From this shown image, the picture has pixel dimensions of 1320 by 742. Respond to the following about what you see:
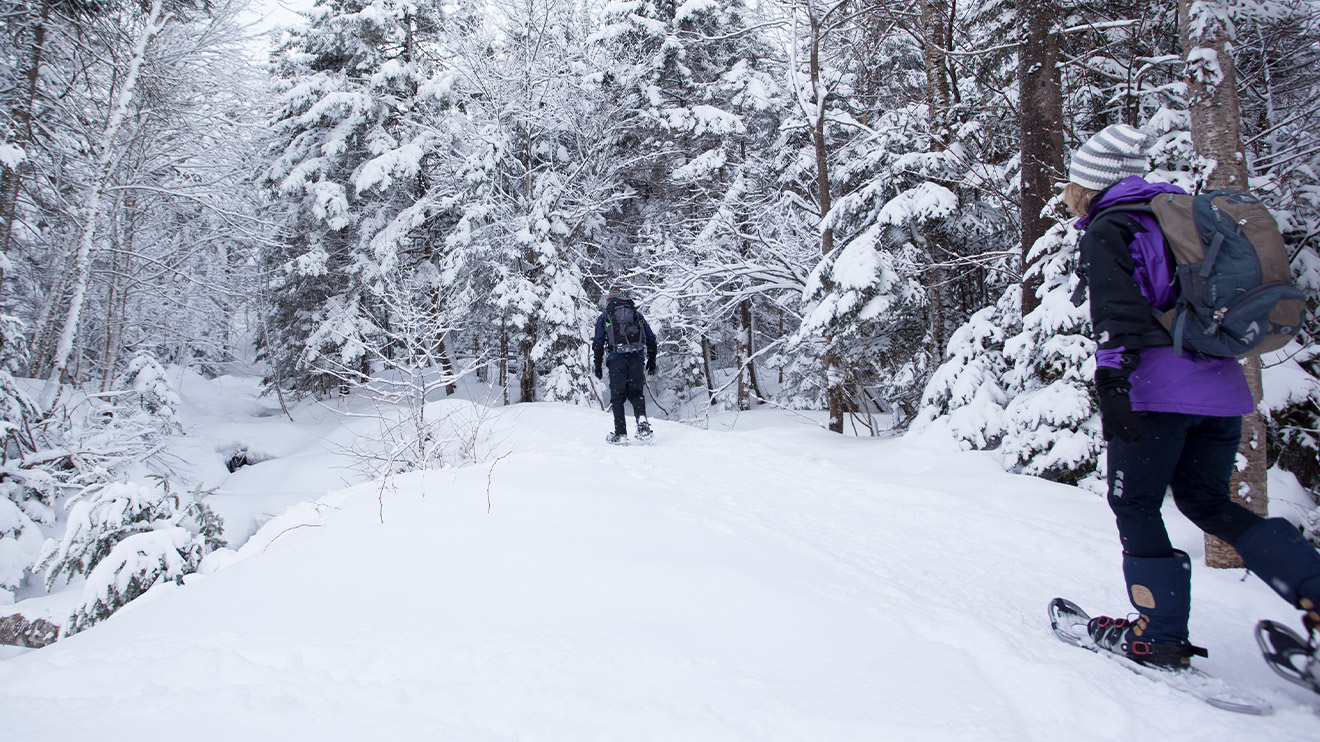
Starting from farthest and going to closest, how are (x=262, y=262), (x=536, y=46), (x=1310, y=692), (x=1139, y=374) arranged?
(x=262, y=262)
(x=536, y=46)
(x=1139, y=374)
(x=1310, y=692)

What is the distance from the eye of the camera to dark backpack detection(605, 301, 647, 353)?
23.6 feet

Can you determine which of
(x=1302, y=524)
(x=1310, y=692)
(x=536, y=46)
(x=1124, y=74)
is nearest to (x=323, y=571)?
(x=1310, y=692)

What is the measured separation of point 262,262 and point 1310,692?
21.1 metres

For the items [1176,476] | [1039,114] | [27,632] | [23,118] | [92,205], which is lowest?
[27,632]

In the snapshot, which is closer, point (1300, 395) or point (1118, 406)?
point (1118, 406)

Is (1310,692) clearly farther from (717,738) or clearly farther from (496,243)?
(496,243)

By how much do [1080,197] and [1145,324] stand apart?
2.23ft

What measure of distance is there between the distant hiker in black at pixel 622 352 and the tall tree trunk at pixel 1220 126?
203 inches

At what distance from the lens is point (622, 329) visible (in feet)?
23.6

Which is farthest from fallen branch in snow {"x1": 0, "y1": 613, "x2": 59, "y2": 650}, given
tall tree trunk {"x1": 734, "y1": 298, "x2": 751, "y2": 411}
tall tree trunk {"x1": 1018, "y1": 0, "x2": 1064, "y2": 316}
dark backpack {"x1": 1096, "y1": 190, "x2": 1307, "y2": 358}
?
tall tree trunk {"x1": 734, "y1": 298, "x2": 751, "y2": 411}

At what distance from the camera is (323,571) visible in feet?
8.09

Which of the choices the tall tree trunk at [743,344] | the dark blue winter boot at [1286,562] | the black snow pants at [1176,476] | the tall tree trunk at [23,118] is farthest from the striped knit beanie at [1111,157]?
the tall tree trunk at [743,344]

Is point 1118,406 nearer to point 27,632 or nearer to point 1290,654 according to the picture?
point 1290,654

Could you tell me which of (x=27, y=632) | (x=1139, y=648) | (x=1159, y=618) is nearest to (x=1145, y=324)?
(x=1159, y=618)
